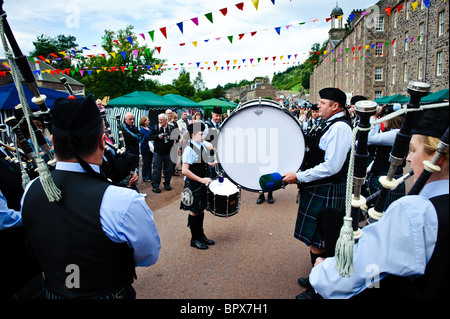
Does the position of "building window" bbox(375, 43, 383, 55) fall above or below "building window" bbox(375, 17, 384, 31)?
below

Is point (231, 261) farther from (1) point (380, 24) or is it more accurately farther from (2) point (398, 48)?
(1) point (380, 24)

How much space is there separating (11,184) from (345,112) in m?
2.78

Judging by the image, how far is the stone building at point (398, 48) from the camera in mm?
15422

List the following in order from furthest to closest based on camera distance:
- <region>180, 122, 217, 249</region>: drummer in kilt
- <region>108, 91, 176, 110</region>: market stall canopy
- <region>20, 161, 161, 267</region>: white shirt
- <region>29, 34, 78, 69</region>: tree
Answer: <region>29, 34, 78, 69</region>: tree
<region>108, 91, 176, 110</region>: market stall canopy
<region>180, 122, 217, 249</region>: drummer in kilt
<region>20, 161, 161, 267</region>: white shirt

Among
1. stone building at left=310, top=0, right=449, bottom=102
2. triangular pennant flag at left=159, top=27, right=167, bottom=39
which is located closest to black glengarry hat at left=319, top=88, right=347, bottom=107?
triangular pennant flag at left=159, top=27, right=167, bottom=39

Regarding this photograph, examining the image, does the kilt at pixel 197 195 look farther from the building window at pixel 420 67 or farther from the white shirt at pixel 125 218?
the building window at pixel 420 67

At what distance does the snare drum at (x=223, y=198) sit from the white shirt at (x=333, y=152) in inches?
38.7

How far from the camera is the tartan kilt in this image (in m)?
2.59

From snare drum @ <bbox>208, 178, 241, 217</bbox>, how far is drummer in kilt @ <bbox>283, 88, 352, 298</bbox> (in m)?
0.79

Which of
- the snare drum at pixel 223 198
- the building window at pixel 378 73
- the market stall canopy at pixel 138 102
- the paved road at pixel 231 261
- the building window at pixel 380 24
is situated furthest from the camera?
the building window at pixel 378 73

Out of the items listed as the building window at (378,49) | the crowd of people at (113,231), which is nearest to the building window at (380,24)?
the building window at (378,49)

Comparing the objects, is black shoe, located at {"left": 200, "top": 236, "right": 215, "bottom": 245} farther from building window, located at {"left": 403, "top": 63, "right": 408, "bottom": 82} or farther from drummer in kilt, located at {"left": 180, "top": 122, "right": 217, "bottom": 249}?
building window, located at {"left": 403, "top": 63, "right": 408, "bottom": 82}

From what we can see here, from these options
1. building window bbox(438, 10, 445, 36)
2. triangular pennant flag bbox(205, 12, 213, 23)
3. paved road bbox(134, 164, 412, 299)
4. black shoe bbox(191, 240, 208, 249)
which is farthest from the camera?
building window bbox(438, 10, 445, 36)
